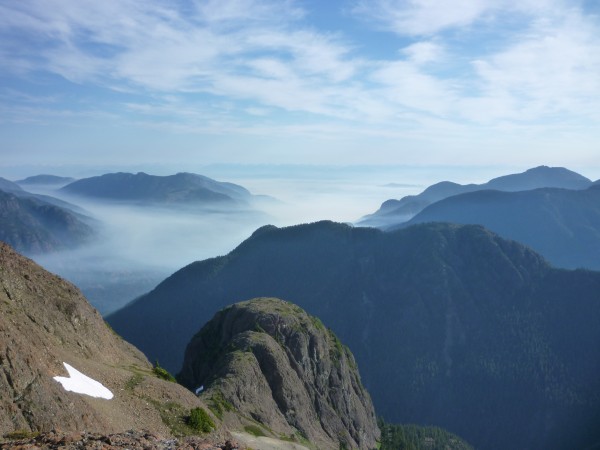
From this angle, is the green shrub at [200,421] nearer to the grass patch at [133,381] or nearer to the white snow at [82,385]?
the grass patch at [133,381]

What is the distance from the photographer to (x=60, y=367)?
6131 centimetres

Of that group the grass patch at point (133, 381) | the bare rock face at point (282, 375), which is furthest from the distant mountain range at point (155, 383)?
the bare rock face at point (282, 375)

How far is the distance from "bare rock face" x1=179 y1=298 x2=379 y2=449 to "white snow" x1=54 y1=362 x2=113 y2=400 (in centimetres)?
4217

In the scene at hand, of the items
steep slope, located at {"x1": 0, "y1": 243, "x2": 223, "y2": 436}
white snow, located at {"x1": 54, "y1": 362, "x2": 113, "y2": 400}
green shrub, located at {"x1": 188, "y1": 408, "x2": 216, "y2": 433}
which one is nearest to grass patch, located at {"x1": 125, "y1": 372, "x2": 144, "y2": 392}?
steep slope, located at {"x1": 0, "y1": 243, "x2": 223, "y2": 436}

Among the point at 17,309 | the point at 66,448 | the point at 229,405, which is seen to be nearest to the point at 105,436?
the point at 66,448

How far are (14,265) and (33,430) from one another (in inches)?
1344

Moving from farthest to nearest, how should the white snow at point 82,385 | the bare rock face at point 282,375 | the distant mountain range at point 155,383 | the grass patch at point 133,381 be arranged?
the bare rock face at point 282,375 → the grass patch at point 133,381 → the white snow at point 82,385 → the distant mountain range at point 155,383

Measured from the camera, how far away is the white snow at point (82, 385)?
59031 millimetres

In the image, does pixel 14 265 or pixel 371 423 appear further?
pixel 371 423

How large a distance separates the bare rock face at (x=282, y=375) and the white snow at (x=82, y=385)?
138ft

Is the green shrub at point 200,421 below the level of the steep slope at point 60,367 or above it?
below

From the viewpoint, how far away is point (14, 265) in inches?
2997

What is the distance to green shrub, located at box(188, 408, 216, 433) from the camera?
228ft

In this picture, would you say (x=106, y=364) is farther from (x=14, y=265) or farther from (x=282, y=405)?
(x=282, y=405)
